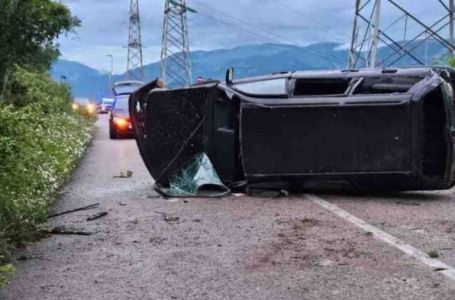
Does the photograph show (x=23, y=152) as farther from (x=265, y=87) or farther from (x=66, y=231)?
(x=265, y=87)

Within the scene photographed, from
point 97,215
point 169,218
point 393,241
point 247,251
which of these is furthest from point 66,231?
point 393,241

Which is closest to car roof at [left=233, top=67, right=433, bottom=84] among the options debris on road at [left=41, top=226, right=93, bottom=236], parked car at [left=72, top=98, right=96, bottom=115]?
debris on road at [left=41, top=226, right=93, bottom=236]

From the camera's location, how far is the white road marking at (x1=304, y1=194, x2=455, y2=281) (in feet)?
19.8

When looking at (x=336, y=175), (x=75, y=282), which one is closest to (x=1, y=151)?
(x=75, y=282)

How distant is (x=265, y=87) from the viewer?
10.2 meters

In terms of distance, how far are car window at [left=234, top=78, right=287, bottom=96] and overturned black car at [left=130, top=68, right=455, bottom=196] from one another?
0.02 metres

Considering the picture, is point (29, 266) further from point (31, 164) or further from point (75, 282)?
point (31, 164)

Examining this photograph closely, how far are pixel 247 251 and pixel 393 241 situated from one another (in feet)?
4.80

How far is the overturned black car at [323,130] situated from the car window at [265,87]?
2 cm

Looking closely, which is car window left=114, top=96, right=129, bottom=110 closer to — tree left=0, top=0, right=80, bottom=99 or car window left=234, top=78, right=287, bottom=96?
car window left=234, top=78, right=287, bottom=96

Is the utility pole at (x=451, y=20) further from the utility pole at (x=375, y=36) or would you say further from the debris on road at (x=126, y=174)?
the debris on road at (x=126, y=174)

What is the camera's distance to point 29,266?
6.38m

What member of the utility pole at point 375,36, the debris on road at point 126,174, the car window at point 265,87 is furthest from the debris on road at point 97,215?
the utility pole at point 375,36

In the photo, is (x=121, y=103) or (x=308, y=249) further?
(x=121, y=103)
